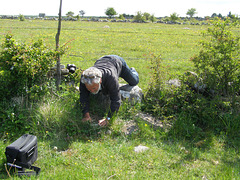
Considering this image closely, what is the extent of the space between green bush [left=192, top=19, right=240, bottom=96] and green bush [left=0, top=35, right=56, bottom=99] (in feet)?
11.5

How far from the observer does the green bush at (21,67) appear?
4398 mm

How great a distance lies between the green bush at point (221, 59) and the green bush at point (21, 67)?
11.5 ft

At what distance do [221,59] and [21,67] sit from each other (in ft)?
14.1

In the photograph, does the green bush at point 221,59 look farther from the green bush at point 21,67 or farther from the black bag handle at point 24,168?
the black bag handle at point 24,168

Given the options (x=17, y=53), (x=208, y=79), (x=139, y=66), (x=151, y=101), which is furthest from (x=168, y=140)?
(x=139, y=66)

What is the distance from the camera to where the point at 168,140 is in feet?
14.4

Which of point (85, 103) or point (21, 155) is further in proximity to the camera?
point (85, 103)

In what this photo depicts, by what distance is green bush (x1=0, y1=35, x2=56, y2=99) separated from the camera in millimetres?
4398

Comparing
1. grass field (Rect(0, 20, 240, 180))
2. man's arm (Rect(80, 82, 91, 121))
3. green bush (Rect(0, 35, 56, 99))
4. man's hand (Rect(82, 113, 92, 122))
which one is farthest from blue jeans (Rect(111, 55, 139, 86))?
green bush (Rect(0, 35, 56, 99))

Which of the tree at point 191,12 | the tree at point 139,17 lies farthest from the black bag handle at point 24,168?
the tree at point 191,12

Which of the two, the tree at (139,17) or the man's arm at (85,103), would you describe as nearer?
the man's arm at (85,103)

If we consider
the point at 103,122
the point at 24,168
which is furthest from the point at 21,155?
the point at 103,122

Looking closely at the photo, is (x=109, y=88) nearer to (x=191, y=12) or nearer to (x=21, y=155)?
(x=21, y=155)

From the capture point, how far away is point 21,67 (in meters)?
4.38
